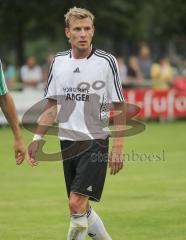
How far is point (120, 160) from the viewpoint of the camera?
7836 mm

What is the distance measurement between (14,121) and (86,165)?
0.82 m

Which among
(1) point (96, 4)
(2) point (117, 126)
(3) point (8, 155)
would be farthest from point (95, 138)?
(1) point (96, 4)

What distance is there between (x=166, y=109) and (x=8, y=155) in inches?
359

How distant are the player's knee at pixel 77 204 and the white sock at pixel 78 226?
5 centimetres

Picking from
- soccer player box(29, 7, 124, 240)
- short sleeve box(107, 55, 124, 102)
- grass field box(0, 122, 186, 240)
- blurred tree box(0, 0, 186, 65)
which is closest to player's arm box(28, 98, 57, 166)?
soccer player box(29, 7, 124, 240)

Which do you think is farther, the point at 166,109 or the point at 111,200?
the point at 166,109

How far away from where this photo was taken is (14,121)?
7.57 m

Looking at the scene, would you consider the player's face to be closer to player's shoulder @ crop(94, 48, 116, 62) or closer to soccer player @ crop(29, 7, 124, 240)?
soccer player @ crop(29, 7, 124, 240)

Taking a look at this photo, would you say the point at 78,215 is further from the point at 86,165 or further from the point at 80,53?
the point at 80,53

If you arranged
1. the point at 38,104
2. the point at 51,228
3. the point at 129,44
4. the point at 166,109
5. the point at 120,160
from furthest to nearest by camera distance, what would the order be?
the point at 129,44, the point at 166,109, the point at 38,104, the point at 51,228, the point at 120,160

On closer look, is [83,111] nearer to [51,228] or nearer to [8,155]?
[51,228]

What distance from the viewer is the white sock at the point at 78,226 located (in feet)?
25.5

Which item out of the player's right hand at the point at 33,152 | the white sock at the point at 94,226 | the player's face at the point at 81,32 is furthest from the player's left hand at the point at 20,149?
the player's face at the point at 81,32

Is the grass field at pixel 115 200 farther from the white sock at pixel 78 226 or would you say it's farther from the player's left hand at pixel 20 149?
the player's left hand at pixel 20 149
